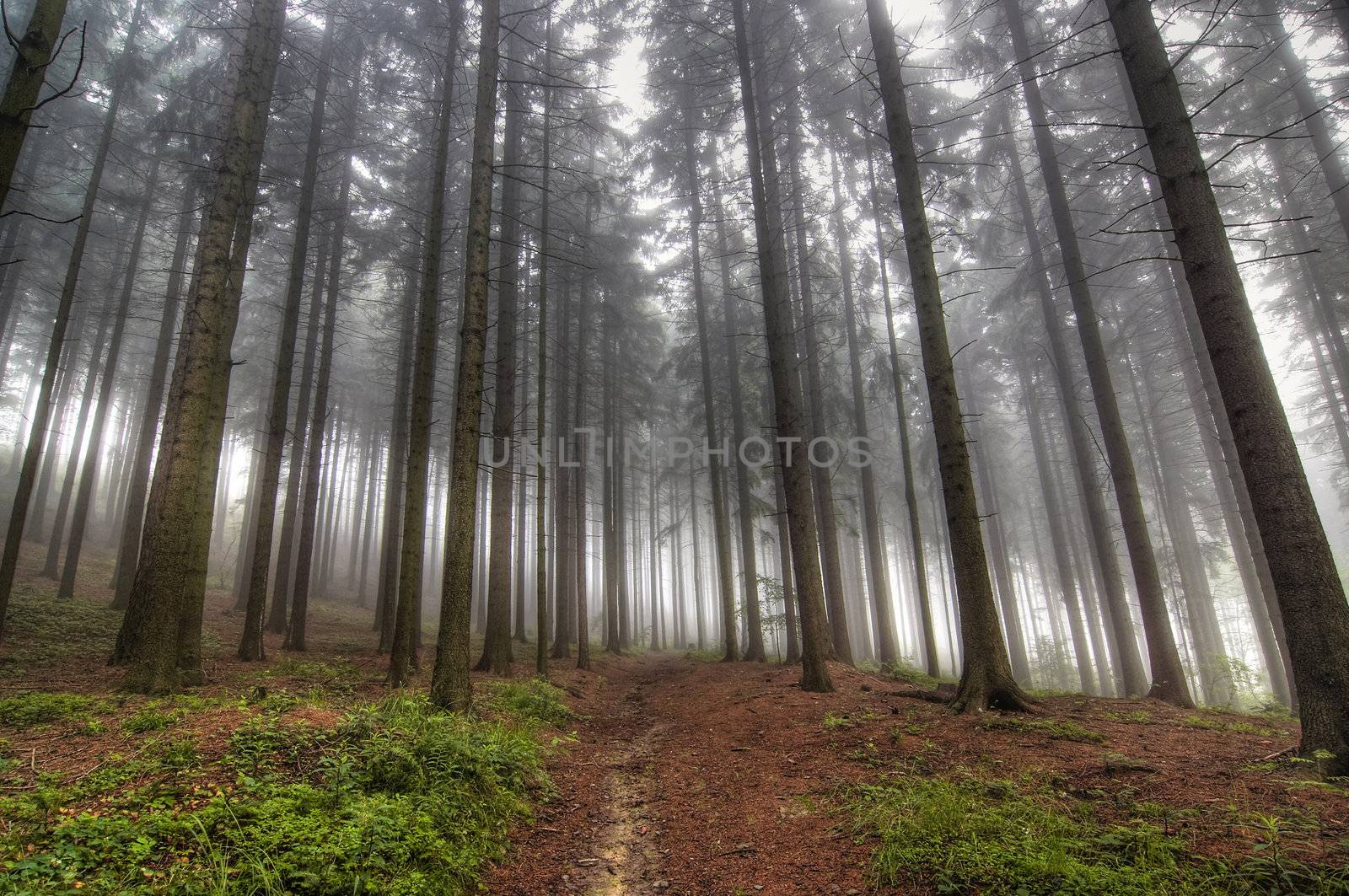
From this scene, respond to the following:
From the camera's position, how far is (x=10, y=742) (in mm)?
4250

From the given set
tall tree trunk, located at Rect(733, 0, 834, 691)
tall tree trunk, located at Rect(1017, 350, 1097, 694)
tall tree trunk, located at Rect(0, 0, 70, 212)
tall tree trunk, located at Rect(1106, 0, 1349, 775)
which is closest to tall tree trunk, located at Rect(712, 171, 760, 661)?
tall tree trunk, located at Rect(733, 0, 834, 691)

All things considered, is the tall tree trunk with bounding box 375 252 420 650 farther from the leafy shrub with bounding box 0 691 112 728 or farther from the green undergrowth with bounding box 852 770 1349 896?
the green undergrowth with bounding box 852 770 1349 896

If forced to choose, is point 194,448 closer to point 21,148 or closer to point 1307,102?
point 21,148

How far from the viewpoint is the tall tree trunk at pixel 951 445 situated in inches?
275

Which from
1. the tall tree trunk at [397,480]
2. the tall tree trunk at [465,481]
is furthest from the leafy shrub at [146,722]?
the tall tree trunk at [397,480]

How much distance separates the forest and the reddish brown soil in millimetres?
62

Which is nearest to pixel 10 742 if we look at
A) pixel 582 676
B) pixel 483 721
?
pixel 483 721

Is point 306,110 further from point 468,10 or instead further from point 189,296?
point 189,296

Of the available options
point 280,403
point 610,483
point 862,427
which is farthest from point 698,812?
point 610,483

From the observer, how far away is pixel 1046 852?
309cm

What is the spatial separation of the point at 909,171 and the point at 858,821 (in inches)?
334

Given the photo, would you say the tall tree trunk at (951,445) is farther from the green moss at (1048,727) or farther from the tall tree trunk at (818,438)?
the tall tree trunk at (818,438)

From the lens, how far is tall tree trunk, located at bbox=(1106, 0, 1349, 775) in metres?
4.28

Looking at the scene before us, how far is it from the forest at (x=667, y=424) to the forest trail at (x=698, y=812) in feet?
0.20
